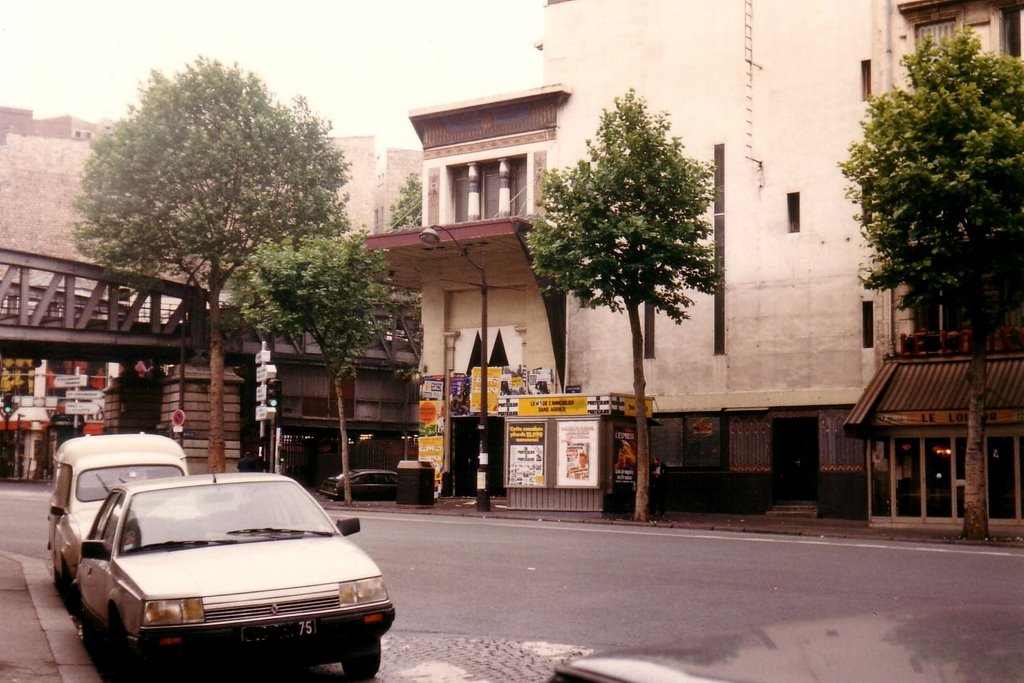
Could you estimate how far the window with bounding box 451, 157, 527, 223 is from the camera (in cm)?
3909

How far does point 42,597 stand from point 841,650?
41.2 ft

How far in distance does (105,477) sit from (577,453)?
18945mm

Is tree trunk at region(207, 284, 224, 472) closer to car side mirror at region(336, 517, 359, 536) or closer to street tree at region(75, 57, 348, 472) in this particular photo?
street tree at region(75, 57, 348, 472)

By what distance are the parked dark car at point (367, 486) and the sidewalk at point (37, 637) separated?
1054 inches

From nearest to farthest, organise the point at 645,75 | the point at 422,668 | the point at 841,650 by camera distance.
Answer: the point at 841,650, the point at 422,668, the point at 645,75

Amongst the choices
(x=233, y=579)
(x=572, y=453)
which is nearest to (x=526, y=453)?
(x=572, y=453)

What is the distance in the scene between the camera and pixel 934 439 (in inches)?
1145

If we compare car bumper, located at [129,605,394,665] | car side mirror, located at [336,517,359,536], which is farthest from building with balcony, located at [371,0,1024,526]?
car bumper, located at [129,605,394,665]

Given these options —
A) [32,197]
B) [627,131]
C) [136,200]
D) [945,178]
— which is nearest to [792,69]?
[627,131]

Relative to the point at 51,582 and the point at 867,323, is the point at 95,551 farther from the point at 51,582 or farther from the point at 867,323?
the point at 867,323

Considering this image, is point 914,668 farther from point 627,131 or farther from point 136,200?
point 136,200

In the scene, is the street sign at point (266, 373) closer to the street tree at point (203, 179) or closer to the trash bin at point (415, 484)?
the trash bin at point (415, 484)

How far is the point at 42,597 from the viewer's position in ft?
44.1

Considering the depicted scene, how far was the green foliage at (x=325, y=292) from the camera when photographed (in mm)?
38656
